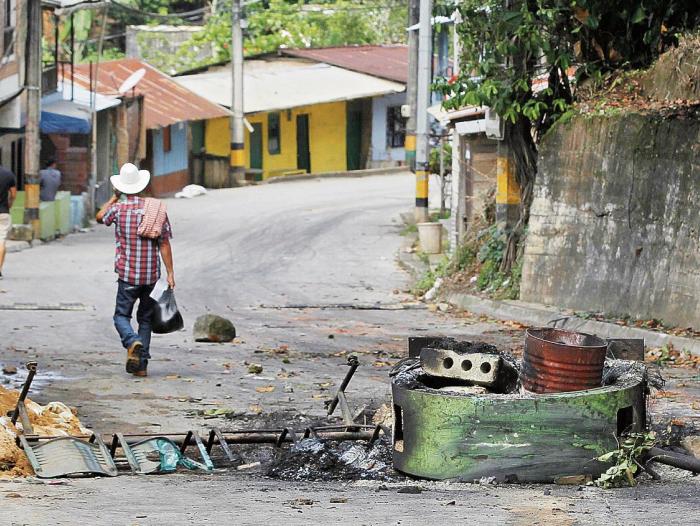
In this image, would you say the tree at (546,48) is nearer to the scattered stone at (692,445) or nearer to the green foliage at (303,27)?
the scattered stone at (692,445)

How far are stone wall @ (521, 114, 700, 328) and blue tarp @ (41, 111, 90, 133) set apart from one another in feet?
52.3

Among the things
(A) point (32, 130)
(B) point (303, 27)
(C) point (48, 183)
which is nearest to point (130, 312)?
(A) point (32, 130)

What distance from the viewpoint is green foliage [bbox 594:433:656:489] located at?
Result: 8.10 m

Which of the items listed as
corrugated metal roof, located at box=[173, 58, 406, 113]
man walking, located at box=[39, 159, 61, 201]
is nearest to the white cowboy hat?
man walking, located at box=[39, 159, 61, 201]

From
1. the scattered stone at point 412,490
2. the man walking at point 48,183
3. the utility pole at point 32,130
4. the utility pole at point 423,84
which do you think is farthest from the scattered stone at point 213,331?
the man walking at point 48,183

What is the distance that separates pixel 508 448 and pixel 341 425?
88.0 inches

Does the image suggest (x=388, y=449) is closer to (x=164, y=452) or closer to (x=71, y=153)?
(x=164, y=452)

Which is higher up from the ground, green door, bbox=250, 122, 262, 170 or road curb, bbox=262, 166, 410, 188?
green door, bbox=250, 122, 262, 170

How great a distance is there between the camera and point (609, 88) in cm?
1855

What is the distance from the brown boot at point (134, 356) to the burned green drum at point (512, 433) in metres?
4.78

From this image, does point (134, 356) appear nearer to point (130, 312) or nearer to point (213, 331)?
point (130, 312)

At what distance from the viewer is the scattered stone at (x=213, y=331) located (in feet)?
50.9

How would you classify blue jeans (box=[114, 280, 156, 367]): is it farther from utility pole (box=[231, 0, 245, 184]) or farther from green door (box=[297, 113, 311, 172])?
green door (box=[297, 113, 311, 172])

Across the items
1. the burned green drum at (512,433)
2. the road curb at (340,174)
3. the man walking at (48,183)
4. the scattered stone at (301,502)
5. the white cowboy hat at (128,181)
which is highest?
the white cowboy hat at (128,181)
